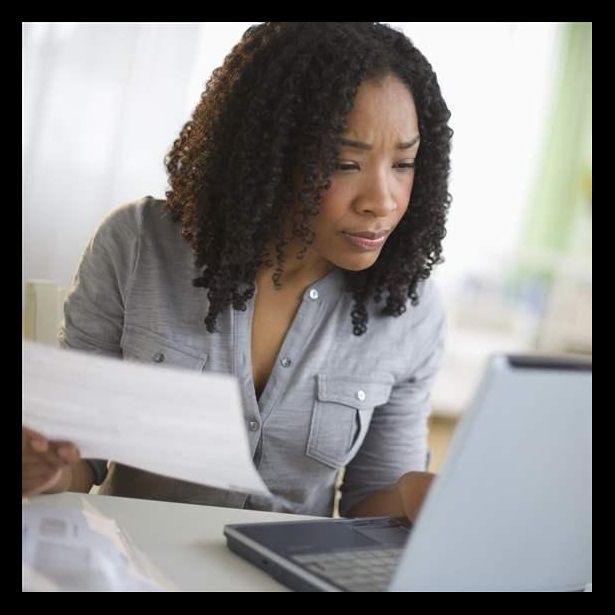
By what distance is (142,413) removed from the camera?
87 cm

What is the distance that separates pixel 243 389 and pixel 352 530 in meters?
0.38

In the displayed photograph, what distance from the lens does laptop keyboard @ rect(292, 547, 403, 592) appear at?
892 millimetres

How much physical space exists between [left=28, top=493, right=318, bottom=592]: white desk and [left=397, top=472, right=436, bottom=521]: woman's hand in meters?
0.13

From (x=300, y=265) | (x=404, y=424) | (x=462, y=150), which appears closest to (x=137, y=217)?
(x=300, y=265)

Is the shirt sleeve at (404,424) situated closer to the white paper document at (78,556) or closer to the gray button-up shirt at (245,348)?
the gray button-up shirt at (245,348)

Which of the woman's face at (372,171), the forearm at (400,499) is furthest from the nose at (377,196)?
the forearm at (400,499)

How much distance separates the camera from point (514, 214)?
16.6 feet

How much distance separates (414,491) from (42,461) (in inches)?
16.4

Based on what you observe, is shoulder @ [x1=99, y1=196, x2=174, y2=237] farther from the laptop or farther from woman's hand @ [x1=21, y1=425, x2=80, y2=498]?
the laptop

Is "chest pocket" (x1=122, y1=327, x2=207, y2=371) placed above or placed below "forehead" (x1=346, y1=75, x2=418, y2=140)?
below

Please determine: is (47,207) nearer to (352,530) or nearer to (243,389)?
(243,389)

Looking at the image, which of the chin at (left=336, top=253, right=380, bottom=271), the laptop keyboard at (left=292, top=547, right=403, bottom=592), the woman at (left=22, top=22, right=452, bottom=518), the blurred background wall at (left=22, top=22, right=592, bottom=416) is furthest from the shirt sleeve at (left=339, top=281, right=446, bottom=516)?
the blurred background wall at (left=22, top=22, right=592, bottom=416)

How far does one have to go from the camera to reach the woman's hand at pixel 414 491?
1155 millimetres
